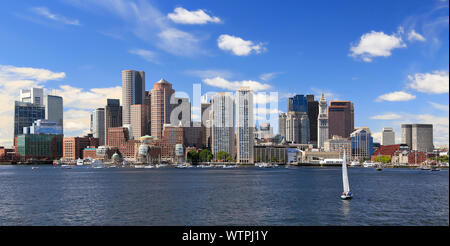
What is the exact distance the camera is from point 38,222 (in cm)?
4116

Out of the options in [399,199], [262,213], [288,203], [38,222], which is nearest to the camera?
[38,222]

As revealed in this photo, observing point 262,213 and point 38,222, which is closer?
point 38,222

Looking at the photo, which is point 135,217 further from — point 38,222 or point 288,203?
point 288,203
